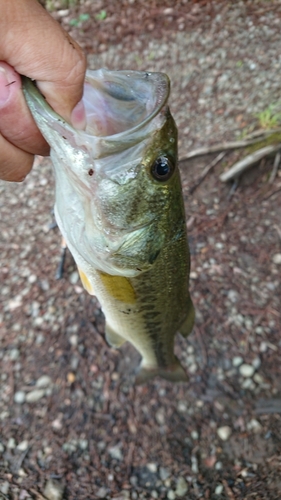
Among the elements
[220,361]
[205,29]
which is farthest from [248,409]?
[205,29]

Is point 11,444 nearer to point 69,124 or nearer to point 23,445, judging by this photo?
point 23,445

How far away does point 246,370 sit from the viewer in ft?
8.62

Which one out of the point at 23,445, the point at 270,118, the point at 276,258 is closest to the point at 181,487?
the point at 23,445

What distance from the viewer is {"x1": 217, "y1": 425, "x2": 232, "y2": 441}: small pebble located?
248 cm

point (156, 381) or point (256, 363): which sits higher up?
point (156, 381)

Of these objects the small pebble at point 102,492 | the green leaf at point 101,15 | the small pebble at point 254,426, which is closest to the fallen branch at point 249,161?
the small pebble at point 254,426

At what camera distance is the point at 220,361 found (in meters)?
2.68

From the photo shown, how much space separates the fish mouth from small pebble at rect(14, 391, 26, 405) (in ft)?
6.44

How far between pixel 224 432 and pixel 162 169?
6.23ft

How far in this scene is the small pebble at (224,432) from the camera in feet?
8.13

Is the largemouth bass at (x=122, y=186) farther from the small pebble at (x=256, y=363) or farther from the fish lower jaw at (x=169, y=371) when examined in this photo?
the small pebble at (x=256, y=363)

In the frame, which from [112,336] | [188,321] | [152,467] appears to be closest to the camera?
[188,321]

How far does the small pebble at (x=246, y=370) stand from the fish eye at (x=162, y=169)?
178 centimetres

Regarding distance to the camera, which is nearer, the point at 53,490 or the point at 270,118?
the point at 53,490
